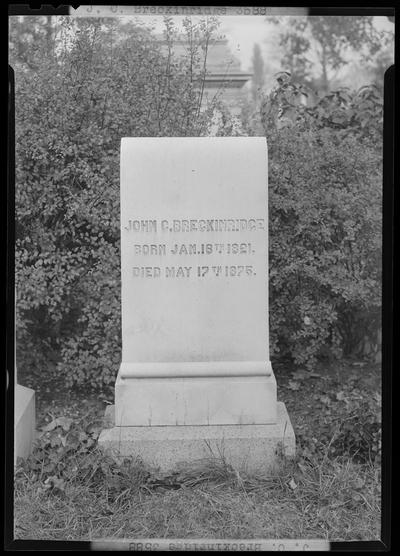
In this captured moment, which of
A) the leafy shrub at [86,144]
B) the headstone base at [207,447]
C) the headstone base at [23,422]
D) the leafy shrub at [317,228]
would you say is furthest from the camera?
the leafy shrub at [317,228]

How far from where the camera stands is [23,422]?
165 inches

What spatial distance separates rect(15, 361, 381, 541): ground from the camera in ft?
11.1

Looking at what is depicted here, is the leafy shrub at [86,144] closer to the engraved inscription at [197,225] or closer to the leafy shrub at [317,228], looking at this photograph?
the leafy shrub at [317,228]

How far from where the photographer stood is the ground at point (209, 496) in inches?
133

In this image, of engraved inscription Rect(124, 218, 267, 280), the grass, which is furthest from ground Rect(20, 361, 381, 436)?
engraved inscription Rect(124, 218, 267, 280)

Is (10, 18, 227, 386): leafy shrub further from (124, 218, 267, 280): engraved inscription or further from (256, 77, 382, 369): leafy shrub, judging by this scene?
(124, 218, 267, 280): engraved inscription

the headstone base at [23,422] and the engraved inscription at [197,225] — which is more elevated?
the engraved inscription at [197,225]

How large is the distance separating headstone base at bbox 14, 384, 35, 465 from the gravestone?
0.56 meters

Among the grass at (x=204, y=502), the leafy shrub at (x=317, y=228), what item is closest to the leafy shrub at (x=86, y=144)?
the leafy shrub at (x=317, y=228)

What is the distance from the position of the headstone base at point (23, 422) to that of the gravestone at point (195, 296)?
563 mm

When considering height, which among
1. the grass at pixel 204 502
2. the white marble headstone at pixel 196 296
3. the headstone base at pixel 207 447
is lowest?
the grass at pixel 204 502

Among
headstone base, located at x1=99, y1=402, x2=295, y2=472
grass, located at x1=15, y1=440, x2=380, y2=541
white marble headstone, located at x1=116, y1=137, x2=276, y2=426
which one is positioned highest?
white marble headstone, located at x1=116, y1=137, x2=276, y2=426

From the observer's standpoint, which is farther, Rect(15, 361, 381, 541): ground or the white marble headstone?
the white marble headstone

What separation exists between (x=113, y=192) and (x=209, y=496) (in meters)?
2.60
